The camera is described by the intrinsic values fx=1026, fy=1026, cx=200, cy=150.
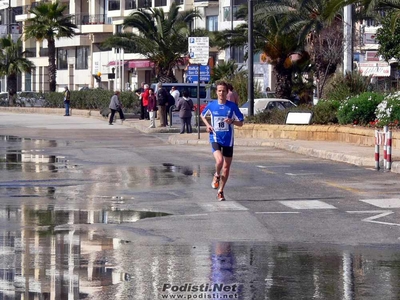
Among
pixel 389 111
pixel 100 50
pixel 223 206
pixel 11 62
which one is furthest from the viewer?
pixel 100 50

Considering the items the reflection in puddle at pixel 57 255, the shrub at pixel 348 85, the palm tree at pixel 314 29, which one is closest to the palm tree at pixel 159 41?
the palm tree at pixel 314 29

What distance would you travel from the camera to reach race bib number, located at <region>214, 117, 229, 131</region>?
1581cm

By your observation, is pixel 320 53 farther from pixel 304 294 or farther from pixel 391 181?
pixel 304 294

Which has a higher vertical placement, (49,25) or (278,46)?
(49,25)

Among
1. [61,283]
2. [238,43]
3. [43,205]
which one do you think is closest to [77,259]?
[61,283]

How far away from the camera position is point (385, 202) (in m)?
15.2

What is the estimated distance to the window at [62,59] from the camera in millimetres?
98438

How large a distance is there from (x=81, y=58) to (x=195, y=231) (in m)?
84.3

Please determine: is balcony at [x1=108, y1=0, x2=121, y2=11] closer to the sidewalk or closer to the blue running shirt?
the sidewalk

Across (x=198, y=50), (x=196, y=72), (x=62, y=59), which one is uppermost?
(x=62, y=59)

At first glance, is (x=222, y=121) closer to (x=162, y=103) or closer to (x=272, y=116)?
(x=272, y=116)

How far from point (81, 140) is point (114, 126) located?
37.5ft

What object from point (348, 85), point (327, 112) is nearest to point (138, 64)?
point (348, 85)

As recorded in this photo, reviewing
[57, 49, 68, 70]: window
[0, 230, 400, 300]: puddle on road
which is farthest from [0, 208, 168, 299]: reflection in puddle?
[57, 49, 68, 70]: window
